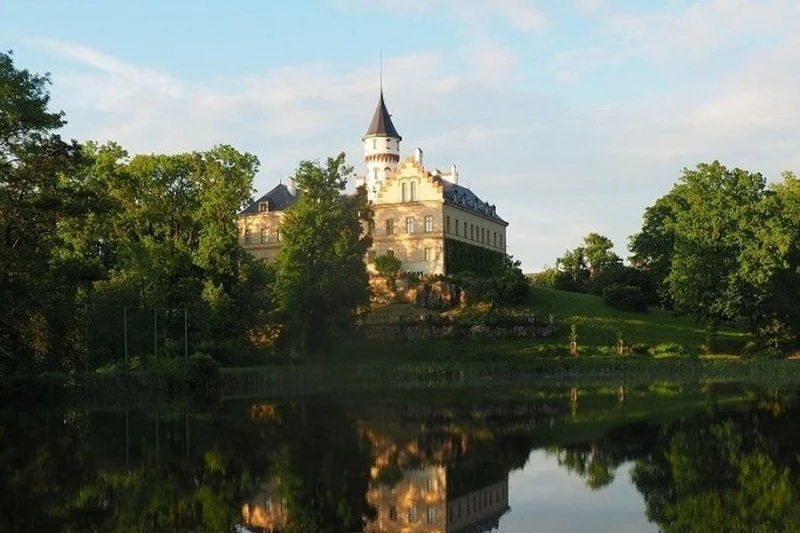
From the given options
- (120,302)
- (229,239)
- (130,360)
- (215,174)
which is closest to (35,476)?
(130,360)

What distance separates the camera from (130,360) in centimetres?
4147

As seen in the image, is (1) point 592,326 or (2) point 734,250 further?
(1) point 592,326

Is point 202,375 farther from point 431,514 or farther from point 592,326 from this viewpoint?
point 592,326

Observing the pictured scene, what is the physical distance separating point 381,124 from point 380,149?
293cm

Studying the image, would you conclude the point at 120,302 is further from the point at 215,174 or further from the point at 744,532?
the point at 744,532

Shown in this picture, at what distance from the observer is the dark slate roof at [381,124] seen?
104500mm

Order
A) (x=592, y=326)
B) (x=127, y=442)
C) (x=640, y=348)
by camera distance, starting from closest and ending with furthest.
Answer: (x=127, y=442), (x=640, y=348), (x=592, y=326)

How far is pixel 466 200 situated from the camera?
296 ft

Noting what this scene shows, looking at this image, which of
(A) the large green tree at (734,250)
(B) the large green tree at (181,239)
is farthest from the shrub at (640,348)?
(B) the large green tree at (181,239)

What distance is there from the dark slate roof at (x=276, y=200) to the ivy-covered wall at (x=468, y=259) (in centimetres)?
1672

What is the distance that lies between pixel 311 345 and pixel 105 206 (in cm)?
1997

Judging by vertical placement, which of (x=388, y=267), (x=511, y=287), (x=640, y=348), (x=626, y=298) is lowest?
(x=640, y=348)

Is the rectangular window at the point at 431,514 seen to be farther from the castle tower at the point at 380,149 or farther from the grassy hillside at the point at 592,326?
the castle tower at the point at 380,149

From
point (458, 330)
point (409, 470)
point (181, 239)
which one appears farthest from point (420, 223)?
point (409, 470)
